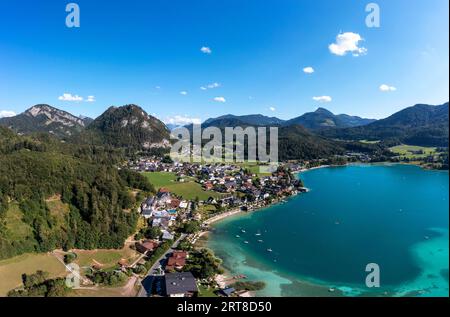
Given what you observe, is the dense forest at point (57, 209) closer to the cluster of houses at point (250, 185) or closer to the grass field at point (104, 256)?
the grass field at point (104, 256)

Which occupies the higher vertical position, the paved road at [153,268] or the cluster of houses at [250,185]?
the cluster of houses at [250,185]

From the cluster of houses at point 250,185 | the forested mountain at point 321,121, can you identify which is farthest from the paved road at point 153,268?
the forested mountain at point 321,121

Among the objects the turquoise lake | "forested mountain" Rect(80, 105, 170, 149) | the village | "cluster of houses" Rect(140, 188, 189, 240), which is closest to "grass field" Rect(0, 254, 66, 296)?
the village

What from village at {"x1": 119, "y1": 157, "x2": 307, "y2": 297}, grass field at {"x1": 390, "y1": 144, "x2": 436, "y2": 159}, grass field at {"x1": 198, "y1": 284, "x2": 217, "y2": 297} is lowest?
grass field at {"x1": 198, "y1": 284, "x2": 217, "y2": 297}

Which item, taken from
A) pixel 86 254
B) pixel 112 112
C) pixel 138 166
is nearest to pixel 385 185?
pixel 86 254

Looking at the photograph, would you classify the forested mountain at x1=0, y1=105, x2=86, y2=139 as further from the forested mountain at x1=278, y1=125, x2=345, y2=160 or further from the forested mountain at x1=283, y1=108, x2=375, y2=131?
the forested mountain at x1=283, y1=108, x2=375, y2=131

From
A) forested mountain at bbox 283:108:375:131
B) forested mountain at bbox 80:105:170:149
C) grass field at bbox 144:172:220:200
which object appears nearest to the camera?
grass field at bbox 144:172:220:200
